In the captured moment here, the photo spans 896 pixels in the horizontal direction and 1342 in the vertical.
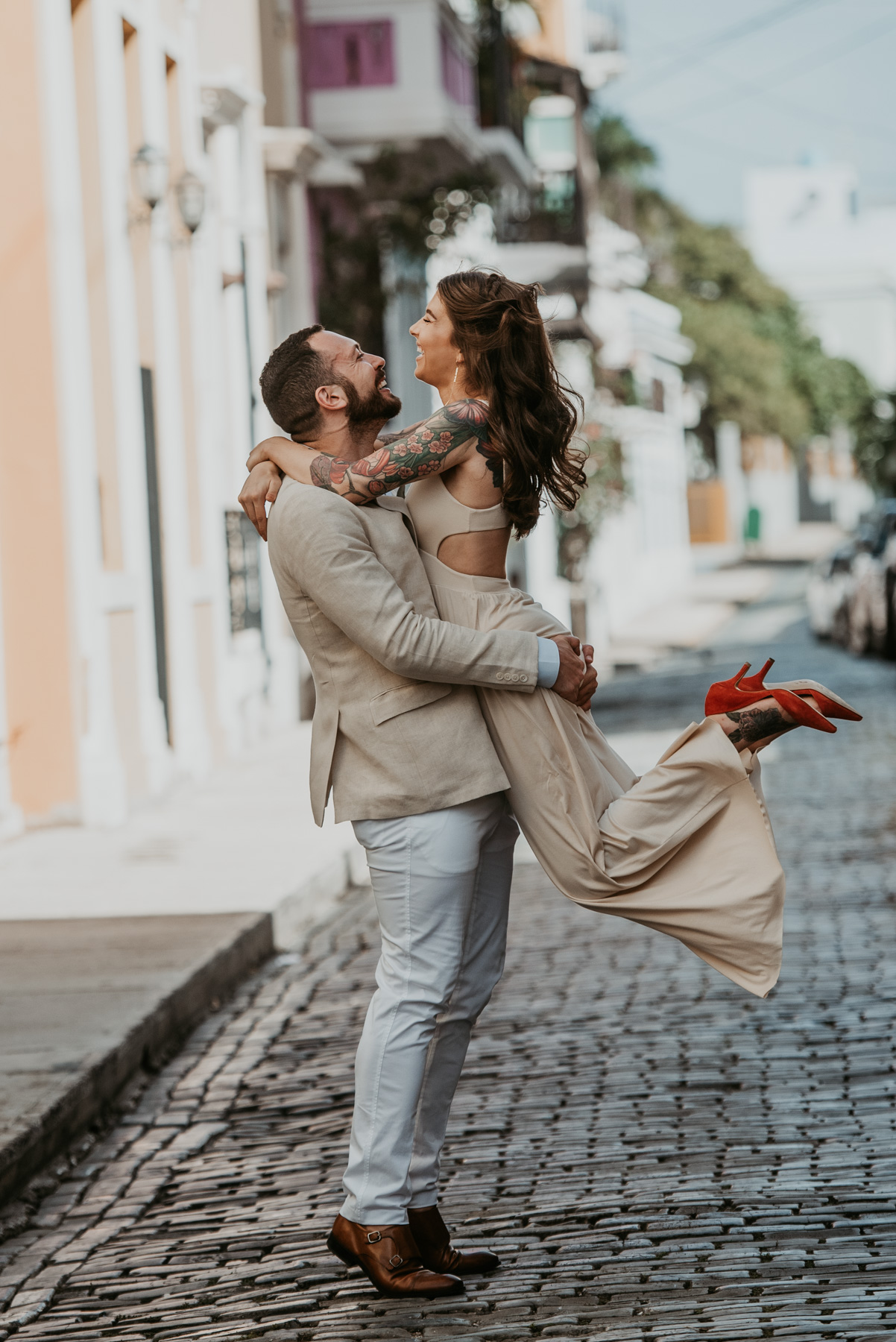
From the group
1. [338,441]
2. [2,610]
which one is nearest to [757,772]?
[338,441]

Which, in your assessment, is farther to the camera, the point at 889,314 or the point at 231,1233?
the point at 889,314

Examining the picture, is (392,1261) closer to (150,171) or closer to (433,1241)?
(433,1241)

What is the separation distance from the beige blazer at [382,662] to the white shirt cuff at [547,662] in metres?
0.02

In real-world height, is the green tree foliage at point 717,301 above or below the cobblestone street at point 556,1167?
above

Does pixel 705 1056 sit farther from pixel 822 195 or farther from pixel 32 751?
pixel 822 195

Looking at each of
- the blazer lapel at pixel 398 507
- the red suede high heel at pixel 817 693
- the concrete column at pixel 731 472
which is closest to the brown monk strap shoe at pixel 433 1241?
the red suede high heel at pixel 817 693

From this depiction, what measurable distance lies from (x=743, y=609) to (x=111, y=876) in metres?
30.3

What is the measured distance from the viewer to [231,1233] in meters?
4.63

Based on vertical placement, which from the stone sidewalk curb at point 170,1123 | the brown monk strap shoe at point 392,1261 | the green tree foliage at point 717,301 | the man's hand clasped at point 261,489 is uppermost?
the green tree foliage at point 717,301

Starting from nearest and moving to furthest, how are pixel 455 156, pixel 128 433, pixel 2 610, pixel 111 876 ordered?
pixel 111 876 → pixel 2 610 → pixel 128 433 → pixel 455 156

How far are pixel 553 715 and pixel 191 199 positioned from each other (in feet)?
35.4

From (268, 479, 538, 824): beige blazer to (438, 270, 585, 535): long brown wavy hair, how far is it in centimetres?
27

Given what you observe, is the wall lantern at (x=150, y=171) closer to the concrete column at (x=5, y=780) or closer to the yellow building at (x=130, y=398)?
the yellow building at (x=130, y=398)

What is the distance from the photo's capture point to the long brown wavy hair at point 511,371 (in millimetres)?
3857
